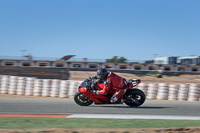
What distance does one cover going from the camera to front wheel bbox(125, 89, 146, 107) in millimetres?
8406

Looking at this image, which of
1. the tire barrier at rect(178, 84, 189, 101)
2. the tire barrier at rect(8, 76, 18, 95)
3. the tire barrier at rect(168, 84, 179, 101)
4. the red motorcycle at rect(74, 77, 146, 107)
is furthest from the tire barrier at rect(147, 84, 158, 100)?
the tire barrier at rect(8, 76, 18, 95)

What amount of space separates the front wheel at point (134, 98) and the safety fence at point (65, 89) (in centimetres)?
326

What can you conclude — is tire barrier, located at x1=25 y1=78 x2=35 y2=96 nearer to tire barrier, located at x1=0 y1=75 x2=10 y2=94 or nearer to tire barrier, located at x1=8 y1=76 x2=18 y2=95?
tire barrier, located at x1=8 y1=76 x2=18 y2=95

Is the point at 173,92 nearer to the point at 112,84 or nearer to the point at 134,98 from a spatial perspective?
the point at 134,98

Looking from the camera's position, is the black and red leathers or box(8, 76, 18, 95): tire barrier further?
box(8, 76, 18, 95): tire barrier

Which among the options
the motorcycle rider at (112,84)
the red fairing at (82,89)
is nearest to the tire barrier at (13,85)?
the red fairing at (82,89)

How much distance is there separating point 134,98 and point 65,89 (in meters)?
4.63

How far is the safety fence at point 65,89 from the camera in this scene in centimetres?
1128

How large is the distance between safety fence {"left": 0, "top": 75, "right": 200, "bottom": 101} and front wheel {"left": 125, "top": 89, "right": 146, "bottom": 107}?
326 cm

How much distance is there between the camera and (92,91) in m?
8.45

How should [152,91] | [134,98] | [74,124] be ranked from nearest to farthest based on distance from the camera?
1. [74,124]
2. [134,98]
3. [152,91]

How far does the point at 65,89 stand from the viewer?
1203 centimetres

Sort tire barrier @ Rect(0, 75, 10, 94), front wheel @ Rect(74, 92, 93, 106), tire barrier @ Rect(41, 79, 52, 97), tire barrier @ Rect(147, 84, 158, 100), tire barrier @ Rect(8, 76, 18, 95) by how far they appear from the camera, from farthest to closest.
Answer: tire barrier @ Rect(0, 75, 10, 94)
tire barrier @ Rect(8, 76, 18, 95)
tire barrier @ Rect(41, 79, 52, 97)
tire barrier @ Rect(147, 84, 158, 100)
front wheel @ Rect(74, 92, 93, 106)

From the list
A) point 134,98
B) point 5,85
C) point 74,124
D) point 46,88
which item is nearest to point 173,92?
point 134,98
